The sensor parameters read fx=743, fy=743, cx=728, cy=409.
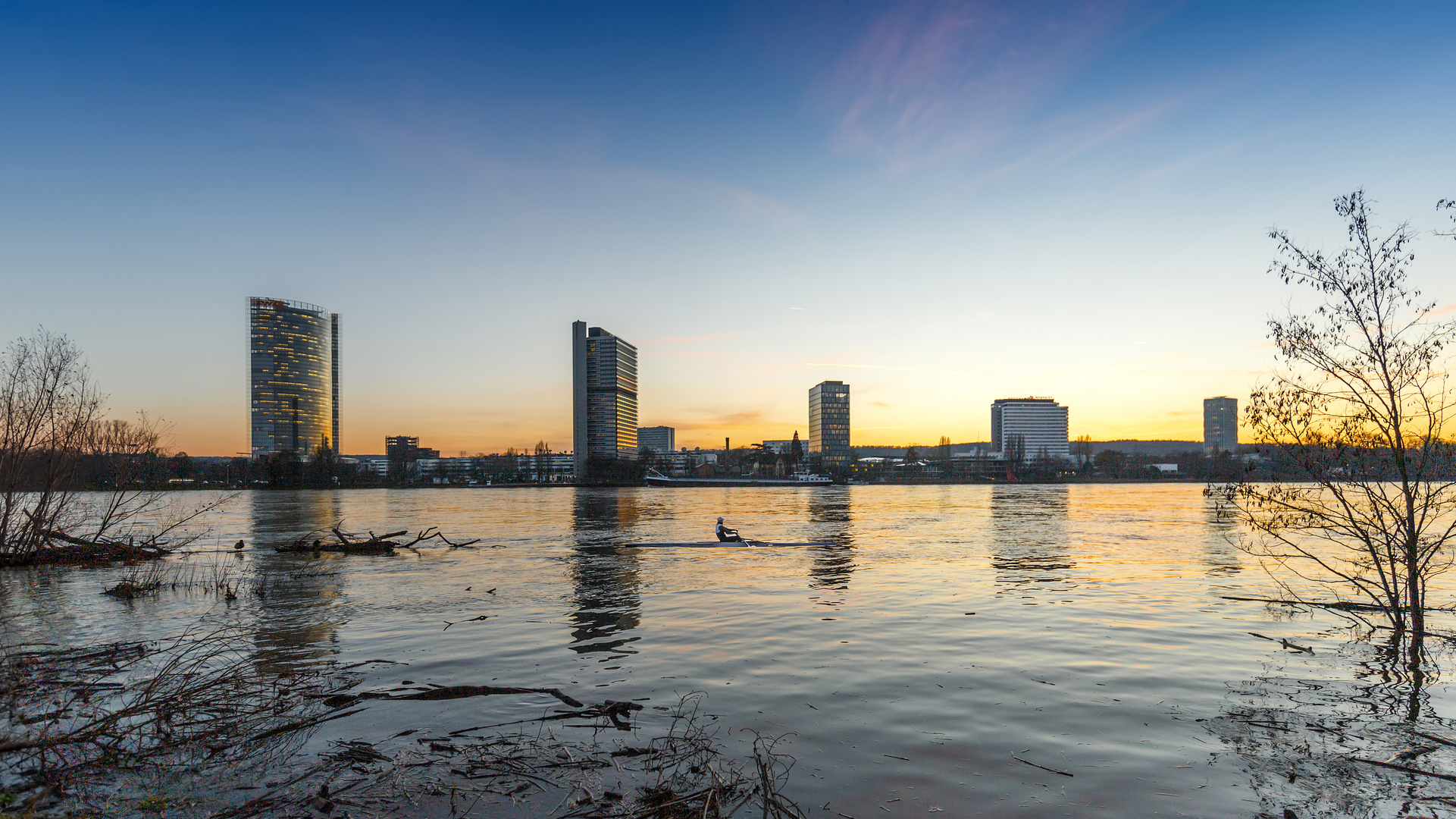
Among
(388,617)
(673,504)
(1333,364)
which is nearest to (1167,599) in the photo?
(1333,364)

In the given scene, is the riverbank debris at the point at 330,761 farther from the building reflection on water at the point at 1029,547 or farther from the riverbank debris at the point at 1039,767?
the building reflection on water at the point at 1029,547

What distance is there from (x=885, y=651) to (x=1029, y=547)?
29.9 meters

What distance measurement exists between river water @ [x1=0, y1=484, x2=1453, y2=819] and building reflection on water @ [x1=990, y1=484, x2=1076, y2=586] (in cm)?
36

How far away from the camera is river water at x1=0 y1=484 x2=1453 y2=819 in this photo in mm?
9609

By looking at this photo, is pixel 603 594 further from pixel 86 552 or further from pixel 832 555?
pixel 86 552

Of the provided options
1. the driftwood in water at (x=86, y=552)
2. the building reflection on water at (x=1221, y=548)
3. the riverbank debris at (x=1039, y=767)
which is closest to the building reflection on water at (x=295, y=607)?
the driftwood in water at (x=86, y=552)

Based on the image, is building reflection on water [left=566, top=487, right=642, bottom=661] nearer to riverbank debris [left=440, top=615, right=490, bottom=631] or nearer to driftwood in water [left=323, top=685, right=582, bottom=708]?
riverbank debris [left=440, top=615, right=490, bottom=631]

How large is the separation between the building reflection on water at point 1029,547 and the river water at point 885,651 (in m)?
0.36

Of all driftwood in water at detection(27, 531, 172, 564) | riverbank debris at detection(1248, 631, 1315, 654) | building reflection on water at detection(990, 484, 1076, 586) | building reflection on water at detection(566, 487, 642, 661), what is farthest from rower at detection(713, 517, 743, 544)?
riverbank debris at detection(1248, 631, 1315, 654)

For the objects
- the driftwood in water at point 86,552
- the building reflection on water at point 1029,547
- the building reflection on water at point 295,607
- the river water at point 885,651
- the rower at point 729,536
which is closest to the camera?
the river water at point 885,651

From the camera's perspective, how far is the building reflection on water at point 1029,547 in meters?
30.4

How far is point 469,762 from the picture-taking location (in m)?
9.46

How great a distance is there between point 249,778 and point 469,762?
253 cm

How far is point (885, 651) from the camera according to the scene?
16.7m
